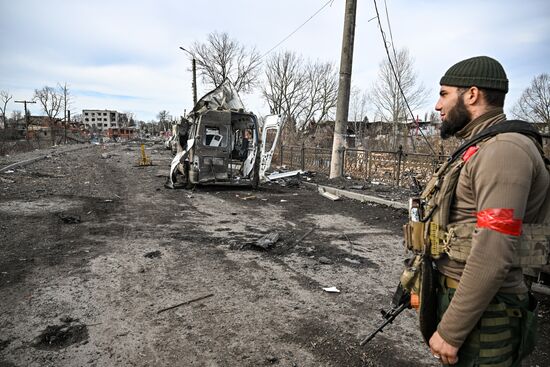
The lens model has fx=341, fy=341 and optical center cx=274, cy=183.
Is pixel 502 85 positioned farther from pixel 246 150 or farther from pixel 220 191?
pixel 246 150

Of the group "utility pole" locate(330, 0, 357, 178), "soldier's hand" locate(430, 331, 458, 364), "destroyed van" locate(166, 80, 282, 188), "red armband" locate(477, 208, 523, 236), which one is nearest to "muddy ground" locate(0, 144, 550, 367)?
"soldier's hand" locate(430, 331, 458, 364)

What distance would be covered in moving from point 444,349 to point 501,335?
0.81 feet

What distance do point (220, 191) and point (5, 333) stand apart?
796 centimetres

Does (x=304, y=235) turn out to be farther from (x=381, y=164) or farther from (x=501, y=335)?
(x=381, y=164)

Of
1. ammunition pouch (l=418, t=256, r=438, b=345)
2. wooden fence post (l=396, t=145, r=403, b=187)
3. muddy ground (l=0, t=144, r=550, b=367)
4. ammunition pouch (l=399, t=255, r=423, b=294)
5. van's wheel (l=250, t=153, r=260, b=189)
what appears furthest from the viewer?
van's wheel (l=250, t=153, r=260, b=189)

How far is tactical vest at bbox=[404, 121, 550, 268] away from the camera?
4.63ft

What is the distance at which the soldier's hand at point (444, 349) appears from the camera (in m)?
1.44

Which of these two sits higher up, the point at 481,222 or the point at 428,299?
the point at 481,222

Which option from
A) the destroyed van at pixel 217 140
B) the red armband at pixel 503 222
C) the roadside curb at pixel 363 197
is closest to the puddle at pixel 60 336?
the red armband at pixel 503 222

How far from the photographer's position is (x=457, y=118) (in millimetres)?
1647

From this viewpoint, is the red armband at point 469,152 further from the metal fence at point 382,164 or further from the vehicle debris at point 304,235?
the metal fence at point 382,164

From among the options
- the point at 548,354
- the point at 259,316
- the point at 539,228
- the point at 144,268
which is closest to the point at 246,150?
the point at 144,268

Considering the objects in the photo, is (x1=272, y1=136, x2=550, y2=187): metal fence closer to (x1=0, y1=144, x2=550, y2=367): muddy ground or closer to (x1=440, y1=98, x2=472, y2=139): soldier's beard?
(x1=0, y1=144, x2=550, y2=367): muddy ground

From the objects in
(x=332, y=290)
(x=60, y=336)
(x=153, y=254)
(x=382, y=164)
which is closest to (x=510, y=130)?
(x=332, y=290)
